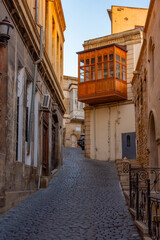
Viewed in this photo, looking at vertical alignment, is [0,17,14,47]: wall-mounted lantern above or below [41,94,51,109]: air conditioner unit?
above

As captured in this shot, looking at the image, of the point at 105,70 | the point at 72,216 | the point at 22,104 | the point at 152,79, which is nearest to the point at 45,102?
the point at 22,104

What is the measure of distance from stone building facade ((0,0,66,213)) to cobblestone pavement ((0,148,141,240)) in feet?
1.72

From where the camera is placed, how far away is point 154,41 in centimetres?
1230

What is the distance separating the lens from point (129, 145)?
22.9m

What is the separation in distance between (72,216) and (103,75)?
16.8 metres

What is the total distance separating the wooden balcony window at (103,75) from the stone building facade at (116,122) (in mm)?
467

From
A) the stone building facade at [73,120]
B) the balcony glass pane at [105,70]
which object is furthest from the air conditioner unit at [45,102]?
the stone building facade at [73,120]

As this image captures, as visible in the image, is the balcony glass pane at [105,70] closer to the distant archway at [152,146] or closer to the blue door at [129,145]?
the blue door at [129,145]

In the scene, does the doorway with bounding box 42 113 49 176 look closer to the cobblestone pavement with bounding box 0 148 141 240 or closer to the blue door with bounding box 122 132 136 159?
the cobblestone pavement with bounding box 0 148 141 240

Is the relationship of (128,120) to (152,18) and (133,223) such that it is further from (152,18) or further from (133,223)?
(133,223)

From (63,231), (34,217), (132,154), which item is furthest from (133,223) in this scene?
(132,154)

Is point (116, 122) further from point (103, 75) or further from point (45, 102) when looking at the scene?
point (45, 102)

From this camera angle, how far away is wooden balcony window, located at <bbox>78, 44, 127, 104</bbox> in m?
22.9

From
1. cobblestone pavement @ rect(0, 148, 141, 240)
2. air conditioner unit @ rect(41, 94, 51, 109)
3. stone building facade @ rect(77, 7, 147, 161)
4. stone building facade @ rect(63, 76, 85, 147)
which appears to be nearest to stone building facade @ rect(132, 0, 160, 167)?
cobblestone pavement @ rect(0, 148, 141, 240)
